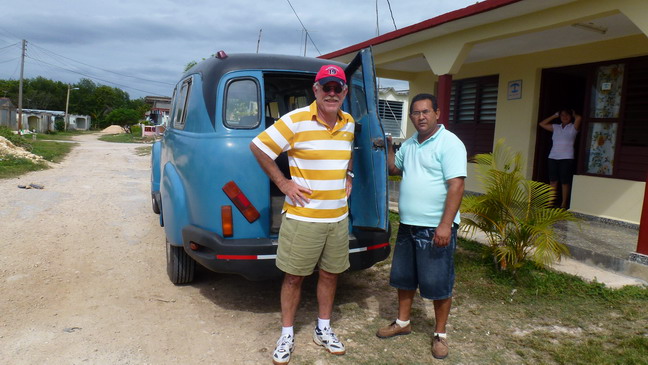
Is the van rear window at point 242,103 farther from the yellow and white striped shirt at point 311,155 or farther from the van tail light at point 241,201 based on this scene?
the yellow and white striped shirt at point 311,155

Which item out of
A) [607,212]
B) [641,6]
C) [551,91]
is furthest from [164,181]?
[551,91]

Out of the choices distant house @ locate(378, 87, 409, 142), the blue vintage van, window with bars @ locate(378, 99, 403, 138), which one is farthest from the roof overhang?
distant house @ locate(378, 87, 409, 142)

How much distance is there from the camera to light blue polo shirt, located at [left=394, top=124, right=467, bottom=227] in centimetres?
284

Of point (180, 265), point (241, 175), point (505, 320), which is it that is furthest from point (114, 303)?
point (505, 320)

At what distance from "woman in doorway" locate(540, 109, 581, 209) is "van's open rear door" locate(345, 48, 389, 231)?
4.40 meters

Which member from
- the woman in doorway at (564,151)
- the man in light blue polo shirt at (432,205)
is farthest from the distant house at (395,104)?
the man in light blue polo shirt at (432,205)

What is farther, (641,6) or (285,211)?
(641,6)

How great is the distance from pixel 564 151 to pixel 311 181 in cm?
530

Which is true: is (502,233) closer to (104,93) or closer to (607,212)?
(607,212)

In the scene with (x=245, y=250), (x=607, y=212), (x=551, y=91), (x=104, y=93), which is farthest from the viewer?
(x=104, y=93)

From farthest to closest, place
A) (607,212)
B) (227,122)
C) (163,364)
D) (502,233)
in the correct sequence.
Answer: (607,212) → (502,233) → (227,122) → (163,364)

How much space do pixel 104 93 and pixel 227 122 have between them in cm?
8982

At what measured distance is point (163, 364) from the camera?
9.42 ft

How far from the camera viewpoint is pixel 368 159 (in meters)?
3.30
